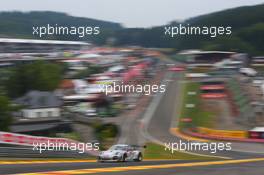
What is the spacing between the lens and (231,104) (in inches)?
1388

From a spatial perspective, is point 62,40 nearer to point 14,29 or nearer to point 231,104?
point 14,29

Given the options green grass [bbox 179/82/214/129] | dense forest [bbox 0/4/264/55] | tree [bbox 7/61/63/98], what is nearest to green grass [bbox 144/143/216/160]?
green grass [bbox 179/82/214/129]

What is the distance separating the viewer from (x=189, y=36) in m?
49.5

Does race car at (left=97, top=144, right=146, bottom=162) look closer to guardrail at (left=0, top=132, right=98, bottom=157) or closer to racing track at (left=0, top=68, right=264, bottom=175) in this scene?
racing track at (left=0, top=68, right=264, bottom=175)

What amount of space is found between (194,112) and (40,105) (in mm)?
11141

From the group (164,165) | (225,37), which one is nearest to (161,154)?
(164,165)

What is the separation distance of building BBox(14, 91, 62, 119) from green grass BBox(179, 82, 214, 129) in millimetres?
8981

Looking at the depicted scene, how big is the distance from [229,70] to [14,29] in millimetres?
20519

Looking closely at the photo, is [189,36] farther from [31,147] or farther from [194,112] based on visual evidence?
[31,147]

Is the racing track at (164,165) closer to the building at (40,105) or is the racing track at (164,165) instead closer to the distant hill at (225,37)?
the distant hill at (225,37)

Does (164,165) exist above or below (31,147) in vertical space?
above

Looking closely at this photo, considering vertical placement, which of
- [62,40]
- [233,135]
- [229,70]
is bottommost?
[233,135]

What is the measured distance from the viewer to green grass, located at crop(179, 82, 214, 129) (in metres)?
31.7

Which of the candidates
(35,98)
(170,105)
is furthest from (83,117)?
(170,105)
